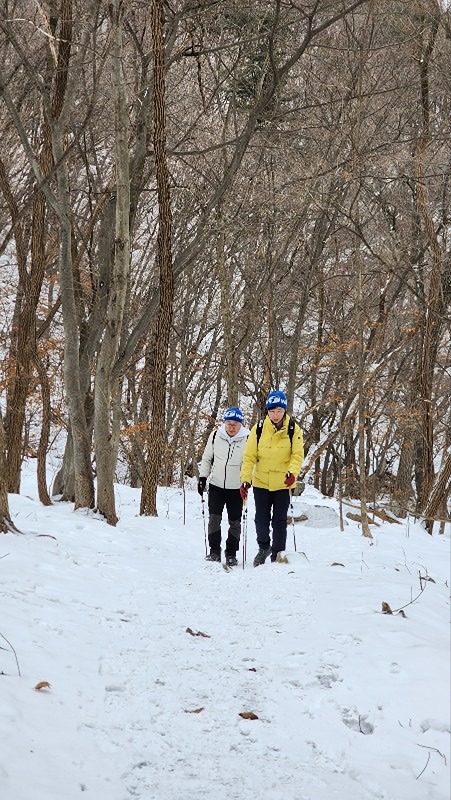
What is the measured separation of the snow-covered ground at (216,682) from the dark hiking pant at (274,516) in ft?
2.62

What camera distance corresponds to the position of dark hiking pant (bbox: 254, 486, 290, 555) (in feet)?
24.3

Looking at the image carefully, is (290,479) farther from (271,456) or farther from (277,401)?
(277,401)

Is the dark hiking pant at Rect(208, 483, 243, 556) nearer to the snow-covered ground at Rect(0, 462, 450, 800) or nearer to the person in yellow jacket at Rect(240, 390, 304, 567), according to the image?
the person in yellow jacket at Rect(240, 390, 304, 567)

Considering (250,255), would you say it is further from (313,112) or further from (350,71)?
(350,71)

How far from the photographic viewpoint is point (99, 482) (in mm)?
9328

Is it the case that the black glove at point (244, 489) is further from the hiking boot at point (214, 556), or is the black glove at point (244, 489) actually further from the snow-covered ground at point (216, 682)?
the snow-covered ground at point (216, 682)

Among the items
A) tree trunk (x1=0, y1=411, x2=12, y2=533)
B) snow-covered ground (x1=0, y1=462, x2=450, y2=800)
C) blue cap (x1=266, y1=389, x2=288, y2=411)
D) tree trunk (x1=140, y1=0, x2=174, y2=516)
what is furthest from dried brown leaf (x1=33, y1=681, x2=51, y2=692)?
tree trunk (x1=140, y1=0, x2=174, y2=516)

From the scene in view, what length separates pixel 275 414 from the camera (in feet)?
24.2

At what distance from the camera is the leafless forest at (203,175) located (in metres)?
8.69

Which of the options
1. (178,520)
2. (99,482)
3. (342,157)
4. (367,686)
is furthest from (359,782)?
(342,157)

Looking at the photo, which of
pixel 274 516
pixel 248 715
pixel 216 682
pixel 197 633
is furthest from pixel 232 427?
pixel 248 715

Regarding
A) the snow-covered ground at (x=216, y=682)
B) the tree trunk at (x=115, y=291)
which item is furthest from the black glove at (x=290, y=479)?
the tree trunk at (x=115, y=291)

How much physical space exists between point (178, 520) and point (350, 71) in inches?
334

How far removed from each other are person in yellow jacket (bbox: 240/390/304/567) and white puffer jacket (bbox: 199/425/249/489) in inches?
13.1
